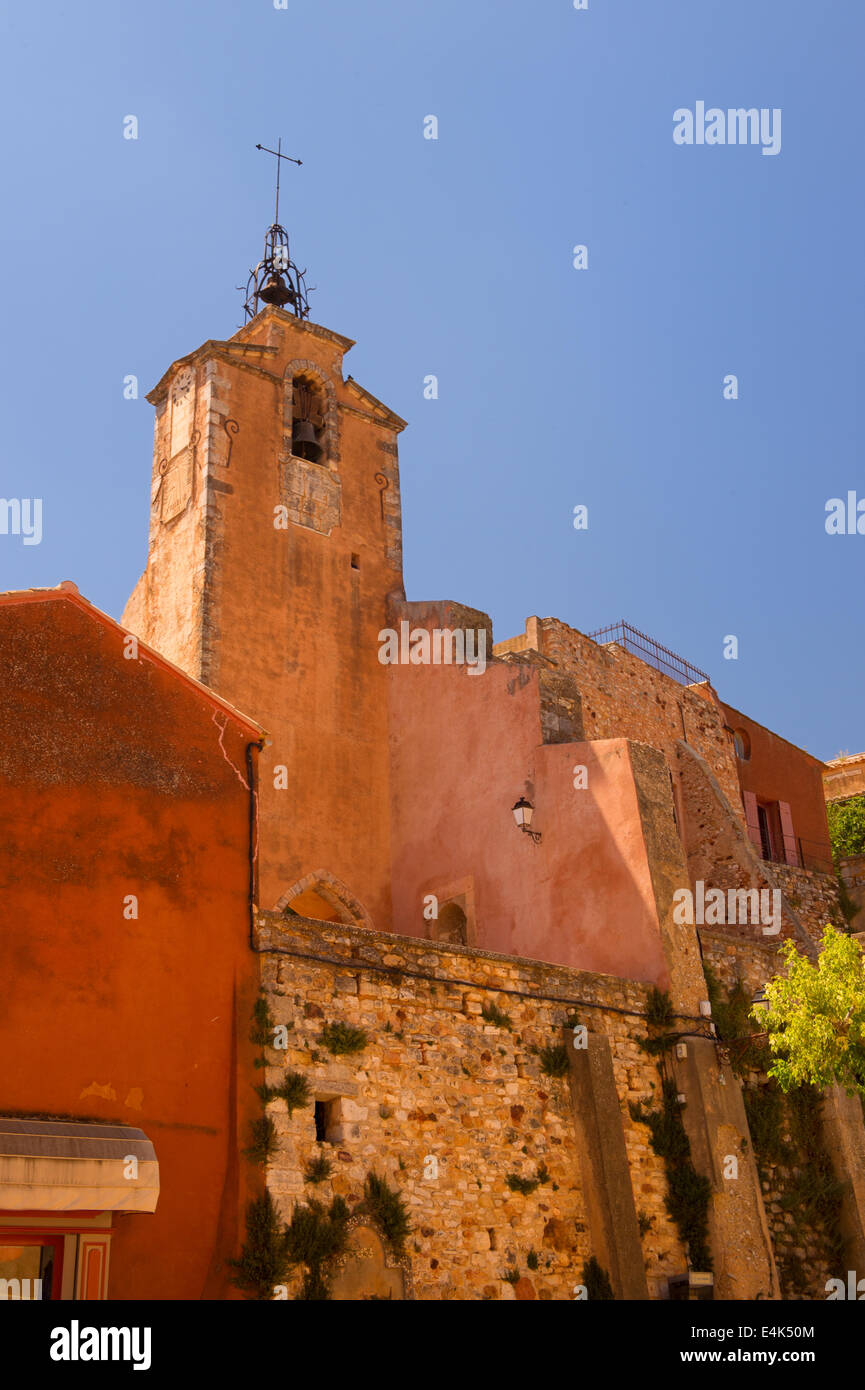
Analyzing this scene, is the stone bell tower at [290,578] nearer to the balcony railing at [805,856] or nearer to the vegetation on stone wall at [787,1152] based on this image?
the vegetation on stone wall at [787,1152]

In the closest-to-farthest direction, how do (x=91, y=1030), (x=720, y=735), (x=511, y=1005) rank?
(x=91, y=1030) < (x=511, y=1005) < (x=720, y=735)

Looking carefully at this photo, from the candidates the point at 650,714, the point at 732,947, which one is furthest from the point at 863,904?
the point at 732,947

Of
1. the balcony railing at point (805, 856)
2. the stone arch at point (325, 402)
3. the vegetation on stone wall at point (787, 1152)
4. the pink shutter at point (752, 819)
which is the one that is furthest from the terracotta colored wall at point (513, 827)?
the balcony railing at point (805, 856)

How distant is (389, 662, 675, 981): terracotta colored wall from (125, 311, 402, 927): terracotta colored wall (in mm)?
540

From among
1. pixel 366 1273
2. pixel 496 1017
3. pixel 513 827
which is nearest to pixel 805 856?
pixel 513 827

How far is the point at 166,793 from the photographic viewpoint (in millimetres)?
10695

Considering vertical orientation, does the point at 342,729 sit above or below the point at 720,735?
below

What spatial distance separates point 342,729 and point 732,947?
5.72 m

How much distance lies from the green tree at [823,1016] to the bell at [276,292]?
14.1m

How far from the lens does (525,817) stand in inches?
612

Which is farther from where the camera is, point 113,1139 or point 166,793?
point 166,793

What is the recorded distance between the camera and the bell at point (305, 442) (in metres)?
19.4

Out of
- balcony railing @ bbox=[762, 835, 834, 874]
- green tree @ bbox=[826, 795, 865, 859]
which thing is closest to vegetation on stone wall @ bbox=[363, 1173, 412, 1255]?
balcony railing @ bbox=[762, 835, 834, 874]
